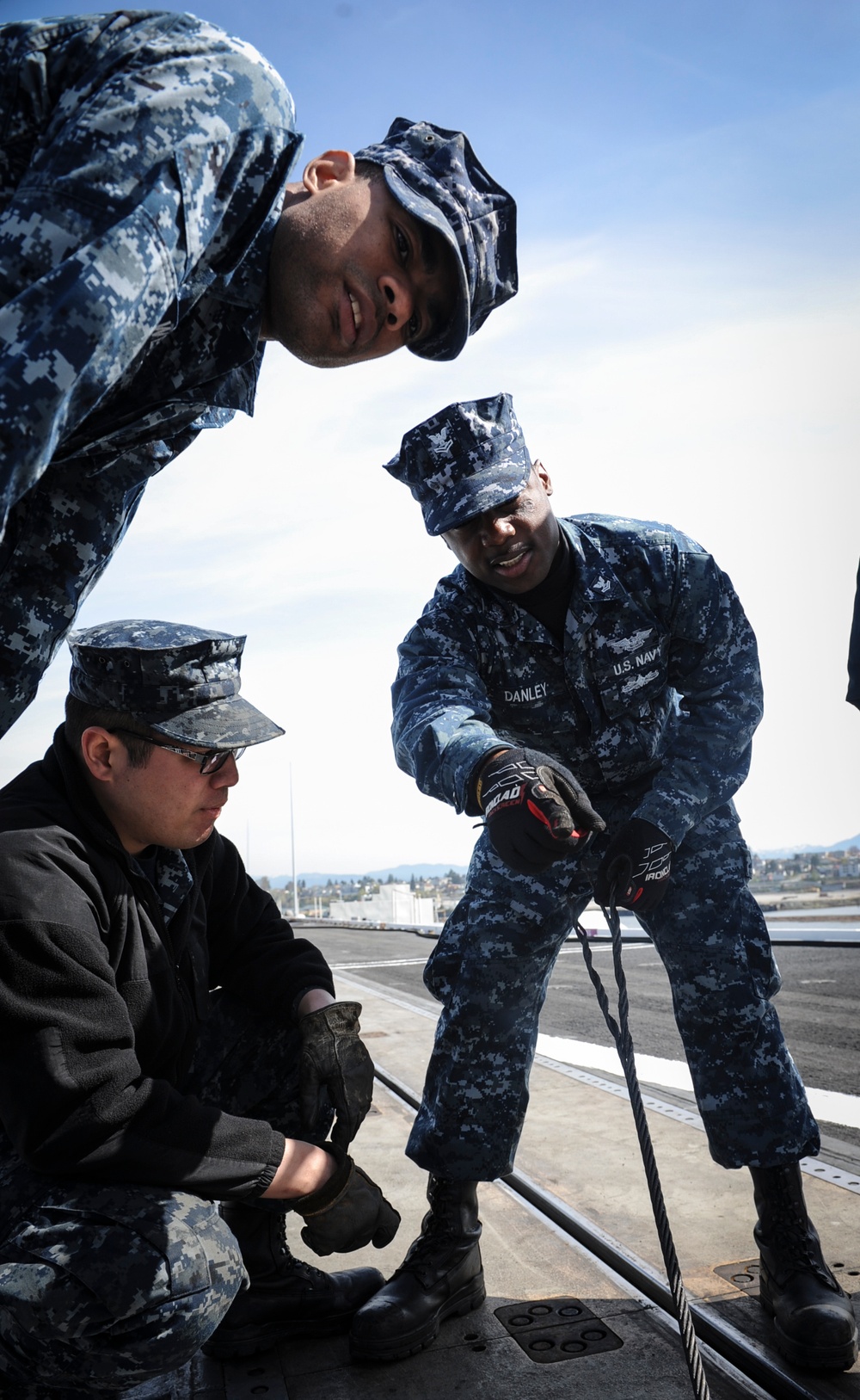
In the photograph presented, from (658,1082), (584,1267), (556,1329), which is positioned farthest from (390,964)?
(556,1329)

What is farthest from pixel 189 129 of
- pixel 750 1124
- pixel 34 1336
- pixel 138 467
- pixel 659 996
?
pixel 659 996

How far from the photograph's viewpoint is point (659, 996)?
655cm

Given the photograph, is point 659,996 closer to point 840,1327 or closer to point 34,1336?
point 840,1327

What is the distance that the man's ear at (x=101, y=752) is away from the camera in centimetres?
192

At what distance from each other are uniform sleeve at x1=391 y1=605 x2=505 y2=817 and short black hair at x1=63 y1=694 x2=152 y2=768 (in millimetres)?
676

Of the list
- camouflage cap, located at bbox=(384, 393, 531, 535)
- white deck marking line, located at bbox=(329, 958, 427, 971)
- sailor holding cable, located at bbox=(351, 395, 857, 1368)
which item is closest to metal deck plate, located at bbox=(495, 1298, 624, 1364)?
sailor holding cable, located at bbox=(351, 395, 857, 1368)

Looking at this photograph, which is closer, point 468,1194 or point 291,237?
point 291,237

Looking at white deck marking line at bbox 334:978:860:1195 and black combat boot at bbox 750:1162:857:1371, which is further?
white deck marking line at bbox 334:978:860:1195

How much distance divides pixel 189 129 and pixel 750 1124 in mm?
2080

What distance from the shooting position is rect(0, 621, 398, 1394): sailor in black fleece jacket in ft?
5.02

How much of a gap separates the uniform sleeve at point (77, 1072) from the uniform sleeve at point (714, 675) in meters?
1.30

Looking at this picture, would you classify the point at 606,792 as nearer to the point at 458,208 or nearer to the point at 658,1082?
the point at 458,208

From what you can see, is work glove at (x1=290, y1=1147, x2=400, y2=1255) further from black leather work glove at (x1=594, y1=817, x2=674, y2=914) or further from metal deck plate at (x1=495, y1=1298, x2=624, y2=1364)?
black leather work glove at (x1=594, y1=817, x2=674, y2=914)

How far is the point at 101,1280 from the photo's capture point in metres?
1.50
